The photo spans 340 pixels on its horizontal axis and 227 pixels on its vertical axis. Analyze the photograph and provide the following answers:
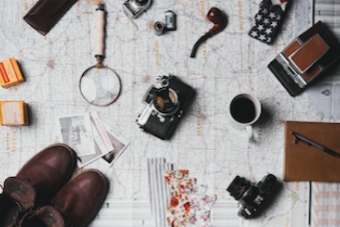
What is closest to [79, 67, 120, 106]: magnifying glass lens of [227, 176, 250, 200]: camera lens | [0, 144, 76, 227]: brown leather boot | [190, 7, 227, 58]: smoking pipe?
[0, 144, 76, 227]: brown leather boot

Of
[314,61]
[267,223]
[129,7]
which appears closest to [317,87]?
[314,61]

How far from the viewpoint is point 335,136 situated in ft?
3.22

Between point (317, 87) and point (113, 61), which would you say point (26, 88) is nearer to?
point (113, 61)

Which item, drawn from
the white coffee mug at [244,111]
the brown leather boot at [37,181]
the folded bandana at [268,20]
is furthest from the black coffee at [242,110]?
the brown leather boot at [37,181]

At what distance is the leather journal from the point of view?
1.00 meters

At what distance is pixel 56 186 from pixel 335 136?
1213 mm

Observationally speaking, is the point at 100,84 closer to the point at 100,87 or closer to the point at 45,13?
the point at 100,87

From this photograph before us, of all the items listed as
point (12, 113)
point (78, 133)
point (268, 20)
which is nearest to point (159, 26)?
point (268, 20)

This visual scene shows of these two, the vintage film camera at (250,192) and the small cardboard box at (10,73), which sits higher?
the small cardboard box at (10,73)

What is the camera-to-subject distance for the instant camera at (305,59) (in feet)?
2.89

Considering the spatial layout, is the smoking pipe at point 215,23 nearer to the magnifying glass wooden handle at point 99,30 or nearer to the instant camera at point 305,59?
the instant camera at point 305,59

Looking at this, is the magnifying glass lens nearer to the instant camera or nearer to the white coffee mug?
the white coffee mug

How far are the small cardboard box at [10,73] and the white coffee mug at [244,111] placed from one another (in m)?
0.90

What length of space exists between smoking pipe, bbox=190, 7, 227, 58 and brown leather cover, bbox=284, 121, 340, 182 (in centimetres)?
50
